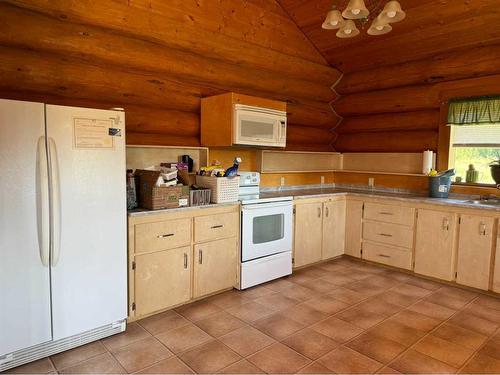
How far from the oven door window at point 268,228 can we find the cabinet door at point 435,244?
1604mm

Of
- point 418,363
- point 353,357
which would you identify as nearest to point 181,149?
point 353,357

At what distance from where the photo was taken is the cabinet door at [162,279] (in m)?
2.93

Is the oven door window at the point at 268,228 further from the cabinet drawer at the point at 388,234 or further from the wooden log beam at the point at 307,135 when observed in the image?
the wooden log beam at the point at 307,135

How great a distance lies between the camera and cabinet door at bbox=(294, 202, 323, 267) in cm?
421

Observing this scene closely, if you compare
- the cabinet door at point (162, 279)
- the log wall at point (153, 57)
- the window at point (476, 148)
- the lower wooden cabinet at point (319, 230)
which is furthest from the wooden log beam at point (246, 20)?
the cabinet door at point (162, 279)

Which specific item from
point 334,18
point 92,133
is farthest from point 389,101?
point 92,133

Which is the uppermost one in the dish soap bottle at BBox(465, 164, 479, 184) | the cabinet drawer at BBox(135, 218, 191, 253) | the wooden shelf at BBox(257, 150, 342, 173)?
the wooden shelf at BBox(257, 150, 342, 173)

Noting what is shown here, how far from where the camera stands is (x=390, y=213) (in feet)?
14.2

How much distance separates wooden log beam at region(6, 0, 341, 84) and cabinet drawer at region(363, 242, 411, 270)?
7.94 feet

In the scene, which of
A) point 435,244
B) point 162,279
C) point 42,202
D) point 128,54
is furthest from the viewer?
point 435,244

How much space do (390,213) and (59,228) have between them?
356cm

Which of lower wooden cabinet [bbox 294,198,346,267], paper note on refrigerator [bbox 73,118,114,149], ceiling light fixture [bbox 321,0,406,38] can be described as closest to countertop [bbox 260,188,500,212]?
lower wooden cabinet [bbox 294,198,346,267]

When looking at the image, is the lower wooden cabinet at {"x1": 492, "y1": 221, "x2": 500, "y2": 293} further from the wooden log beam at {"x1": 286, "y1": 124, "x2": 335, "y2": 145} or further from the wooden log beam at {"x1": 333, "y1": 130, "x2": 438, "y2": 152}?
the wooden log beam at {"x1": 286, "y1": 124, "x2": 335, "y2": 145}

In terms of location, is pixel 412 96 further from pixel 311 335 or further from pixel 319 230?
pixel 311 335
